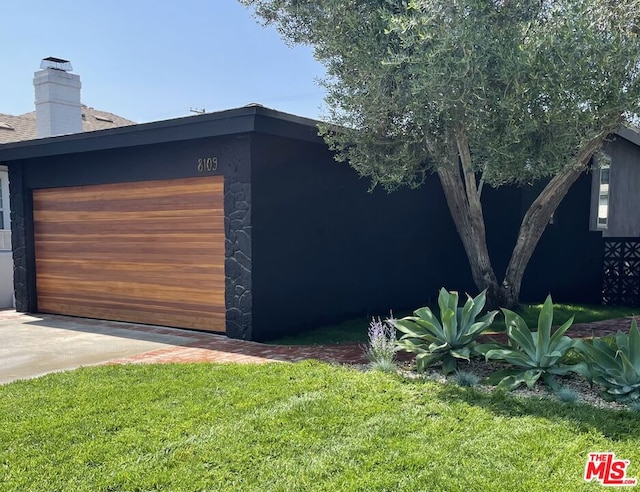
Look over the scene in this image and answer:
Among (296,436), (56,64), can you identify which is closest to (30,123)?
(56,64)

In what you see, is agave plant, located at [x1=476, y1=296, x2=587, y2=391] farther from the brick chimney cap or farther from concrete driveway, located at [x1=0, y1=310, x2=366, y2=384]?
the brick chimney cap

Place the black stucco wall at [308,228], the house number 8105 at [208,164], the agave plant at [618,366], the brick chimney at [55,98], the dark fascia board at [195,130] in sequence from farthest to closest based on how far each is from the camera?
the brick chimney at [55,98] < the house number 8105 at [208,164] < the black stucco wall at [308,228] < the dark fascia board at [195,130] < the agave plant at [618,366]

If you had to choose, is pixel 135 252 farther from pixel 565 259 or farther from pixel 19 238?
pixel 565 259

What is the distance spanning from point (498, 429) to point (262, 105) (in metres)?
4.78

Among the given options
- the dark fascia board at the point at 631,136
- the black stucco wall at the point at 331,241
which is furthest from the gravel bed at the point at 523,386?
the dark fascia board at the point at 631,136

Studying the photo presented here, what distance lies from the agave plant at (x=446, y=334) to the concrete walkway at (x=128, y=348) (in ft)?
2.74

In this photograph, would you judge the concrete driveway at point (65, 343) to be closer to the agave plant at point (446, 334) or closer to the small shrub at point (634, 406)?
the agave plant at point (446, 334)

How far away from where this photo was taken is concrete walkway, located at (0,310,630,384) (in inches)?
241

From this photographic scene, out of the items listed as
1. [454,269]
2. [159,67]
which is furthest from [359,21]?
[159,67]

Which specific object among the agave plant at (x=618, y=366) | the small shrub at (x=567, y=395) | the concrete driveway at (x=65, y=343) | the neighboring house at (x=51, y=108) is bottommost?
the concrete driveway at (x=65, y=343)

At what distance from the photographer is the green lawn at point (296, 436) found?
311 cm

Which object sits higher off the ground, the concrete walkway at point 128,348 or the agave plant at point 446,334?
the agave plant at point 446,334

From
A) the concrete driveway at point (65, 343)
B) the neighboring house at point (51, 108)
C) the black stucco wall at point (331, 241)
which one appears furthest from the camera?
the neighboring house at point (51, 108)

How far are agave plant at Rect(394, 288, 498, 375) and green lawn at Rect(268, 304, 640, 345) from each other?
1.96 m
